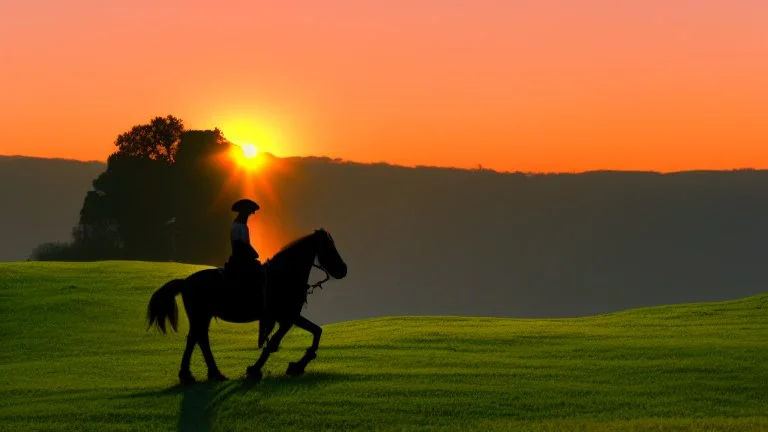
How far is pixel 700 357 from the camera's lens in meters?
26.5

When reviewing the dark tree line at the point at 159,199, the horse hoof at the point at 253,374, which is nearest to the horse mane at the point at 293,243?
the horse hoof at the point at 253,374

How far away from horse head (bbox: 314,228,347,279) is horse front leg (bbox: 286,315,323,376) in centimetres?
110

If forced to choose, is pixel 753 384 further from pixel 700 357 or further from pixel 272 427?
pixel 272 427

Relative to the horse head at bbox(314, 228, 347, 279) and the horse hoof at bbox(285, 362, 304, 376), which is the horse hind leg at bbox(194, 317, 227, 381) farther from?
the horse head at bbox(314, 228, 347, 279)

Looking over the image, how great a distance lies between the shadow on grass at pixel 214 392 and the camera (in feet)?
62.5

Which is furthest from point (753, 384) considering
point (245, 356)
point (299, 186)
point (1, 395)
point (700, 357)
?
point (299, 186)

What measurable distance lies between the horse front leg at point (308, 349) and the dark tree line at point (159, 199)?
214ft

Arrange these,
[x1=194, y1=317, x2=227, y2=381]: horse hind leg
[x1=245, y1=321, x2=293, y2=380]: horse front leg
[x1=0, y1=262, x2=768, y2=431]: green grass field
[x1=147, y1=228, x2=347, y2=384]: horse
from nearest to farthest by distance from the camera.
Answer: [x1=0, y1=262, x2=768, y2=431]: green grass field → [x1=147, y1=228, x2=347, y2=384]: horse → [x1=245, y1=321, x2=293, y2=380]: horse front leg → [x1=194, y1=317, x2=227, y2=381]: horse hind leg

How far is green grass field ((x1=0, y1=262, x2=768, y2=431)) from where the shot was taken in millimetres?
19312

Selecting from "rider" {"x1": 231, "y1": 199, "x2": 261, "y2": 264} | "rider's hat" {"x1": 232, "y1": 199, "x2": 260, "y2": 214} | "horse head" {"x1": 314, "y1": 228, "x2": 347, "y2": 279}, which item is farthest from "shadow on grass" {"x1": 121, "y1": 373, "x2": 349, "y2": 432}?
"rider's hat" {"x1": 232, "y1": 199, "x2": 260, "y2": 214}

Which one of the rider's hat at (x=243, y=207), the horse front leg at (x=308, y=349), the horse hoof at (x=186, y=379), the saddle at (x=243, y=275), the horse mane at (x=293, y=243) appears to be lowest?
the horse hoof at (x=186, y=379)

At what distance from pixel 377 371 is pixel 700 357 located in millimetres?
7703

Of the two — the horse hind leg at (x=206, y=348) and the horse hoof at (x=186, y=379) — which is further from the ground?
the horse hind leg at (x=206, y=348)

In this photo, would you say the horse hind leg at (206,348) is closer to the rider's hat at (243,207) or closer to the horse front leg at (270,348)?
the horse front leg at (270,348)
